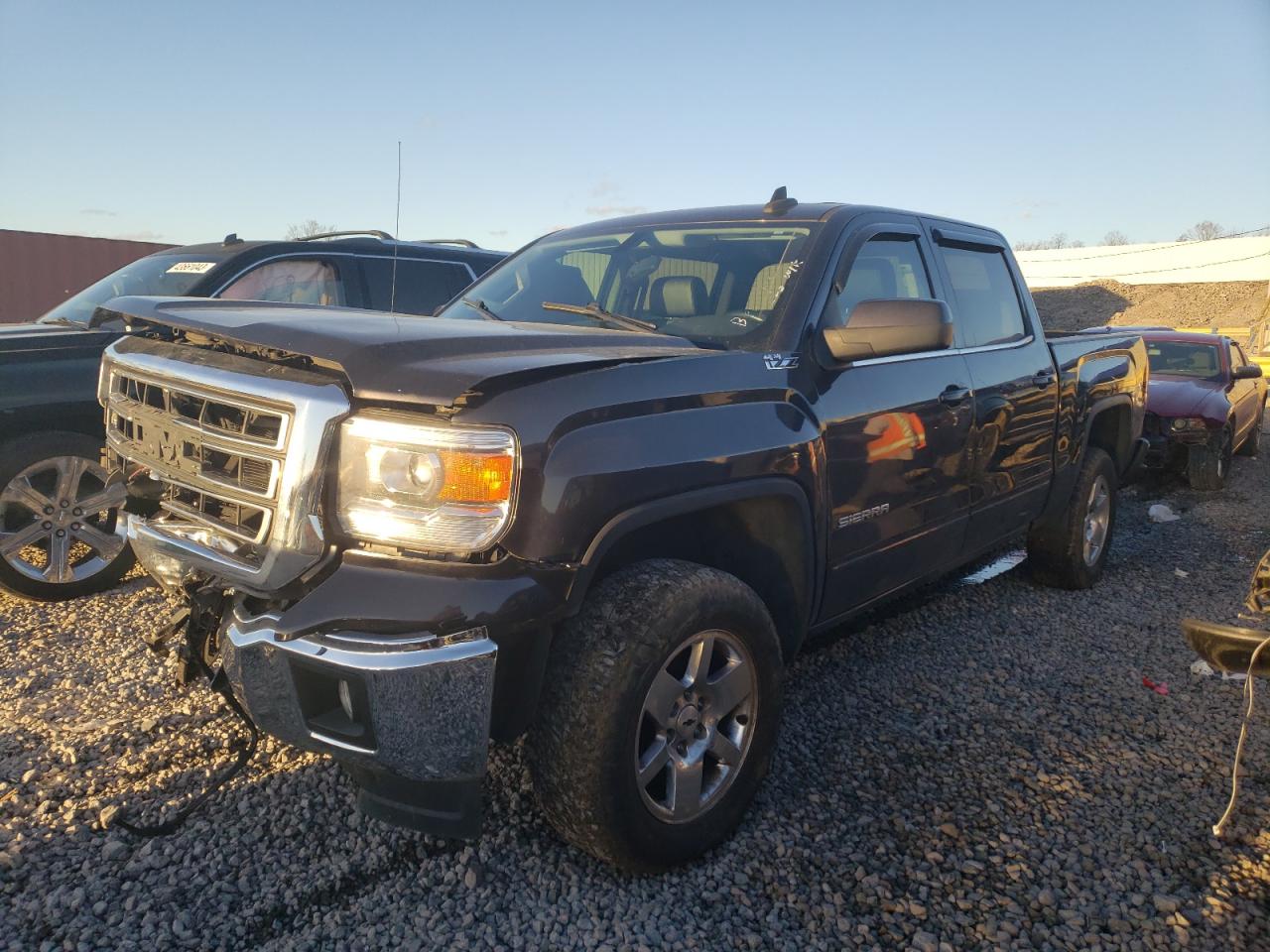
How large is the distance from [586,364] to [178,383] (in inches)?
44.2

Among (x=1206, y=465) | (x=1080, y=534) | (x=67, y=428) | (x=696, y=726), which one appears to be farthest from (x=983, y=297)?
(x=1206, y=465)

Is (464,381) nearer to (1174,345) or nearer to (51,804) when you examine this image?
(51,804)

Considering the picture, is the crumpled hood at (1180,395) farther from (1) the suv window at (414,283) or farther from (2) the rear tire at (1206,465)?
(1) the suv window at (414,283)

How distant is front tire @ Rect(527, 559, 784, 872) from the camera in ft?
6.92

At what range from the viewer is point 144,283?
202 inches

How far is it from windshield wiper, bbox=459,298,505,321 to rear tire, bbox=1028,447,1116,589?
318cm

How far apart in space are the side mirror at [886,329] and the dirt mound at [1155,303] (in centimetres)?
3019

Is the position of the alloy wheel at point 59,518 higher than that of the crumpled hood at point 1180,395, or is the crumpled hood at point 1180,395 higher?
the crumpled hood at point 1180,395

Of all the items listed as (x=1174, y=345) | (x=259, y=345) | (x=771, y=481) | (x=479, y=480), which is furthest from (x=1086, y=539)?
(x=1174, y=345)

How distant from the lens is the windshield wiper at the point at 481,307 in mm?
3418

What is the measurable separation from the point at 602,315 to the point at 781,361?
74 cm

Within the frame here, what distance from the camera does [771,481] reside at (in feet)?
8.26

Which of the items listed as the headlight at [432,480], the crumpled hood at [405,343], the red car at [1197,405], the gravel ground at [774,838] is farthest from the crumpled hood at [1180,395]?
the headlight at [432,480]

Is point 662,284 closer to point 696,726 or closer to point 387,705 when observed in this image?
point 696,726
